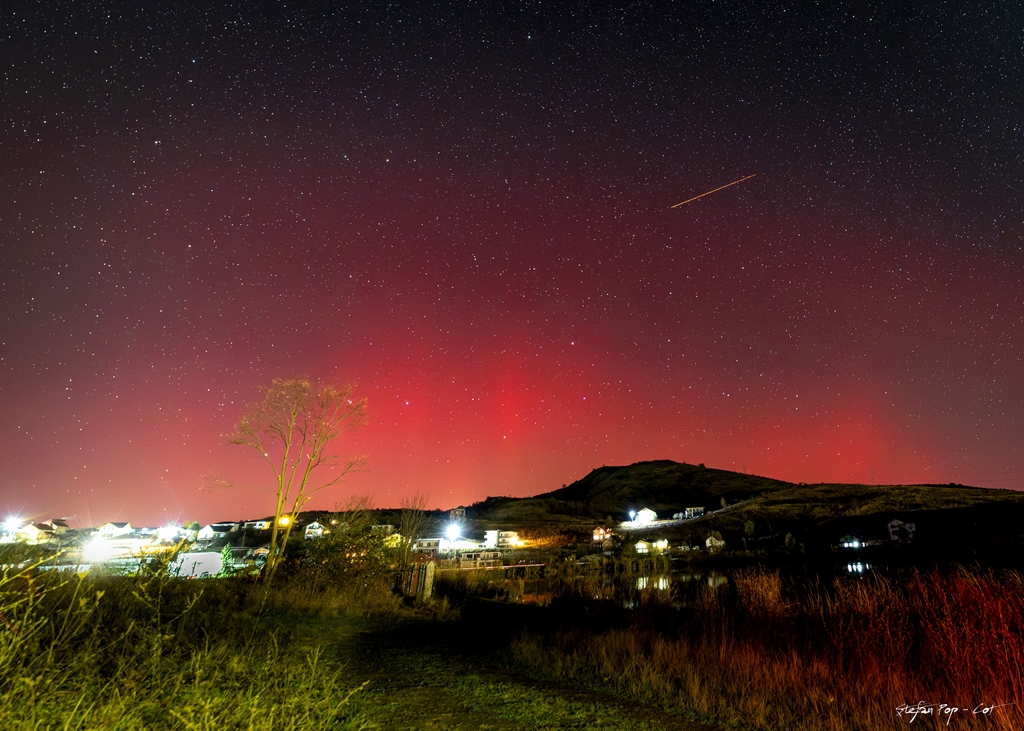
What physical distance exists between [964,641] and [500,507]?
156761 millimetres

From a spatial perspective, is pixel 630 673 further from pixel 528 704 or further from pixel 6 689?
pixel 6 689

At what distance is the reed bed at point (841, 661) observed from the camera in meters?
6.57

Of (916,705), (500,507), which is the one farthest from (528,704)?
(500,507)

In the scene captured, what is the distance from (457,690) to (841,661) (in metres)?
6.42

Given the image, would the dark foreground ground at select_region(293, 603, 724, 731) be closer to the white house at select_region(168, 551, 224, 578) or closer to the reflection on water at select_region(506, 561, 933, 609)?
the white house at select_region(168, 551, 224, 578)

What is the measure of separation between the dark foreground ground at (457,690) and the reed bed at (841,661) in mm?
725

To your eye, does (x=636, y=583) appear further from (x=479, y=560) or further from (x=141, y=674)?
(x=141, y=674)

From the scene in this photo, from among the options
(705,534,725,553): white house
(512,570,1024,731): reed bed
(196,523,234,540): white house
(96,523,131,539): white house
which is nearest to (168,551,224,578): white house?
(512,570,1024,731): reed bed

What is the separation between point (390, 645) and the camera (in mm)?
9820

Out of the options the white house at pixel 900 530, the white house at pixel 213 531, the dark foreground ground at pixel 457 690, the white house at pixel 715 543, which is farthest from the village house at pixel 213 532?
the white house at pixel 900 530

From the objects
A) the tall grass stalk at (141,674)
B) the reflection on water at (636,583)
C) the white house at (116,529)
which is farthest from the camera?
the white house at (116,529)

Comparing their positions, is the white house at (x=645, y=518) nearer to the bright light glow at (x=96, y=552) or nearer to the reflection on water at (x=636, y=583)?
the reflection on water at (x=636, y=583)

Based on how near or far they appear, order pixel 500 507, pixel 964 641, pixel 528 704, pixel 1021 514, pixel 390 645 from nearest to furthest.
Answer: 1. pixel 528 704
2. pixel 964 641
3. pixel 390 645
4. pixel 1021 514
5. pixel 500 507

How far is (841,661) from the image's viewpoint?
343 inches
